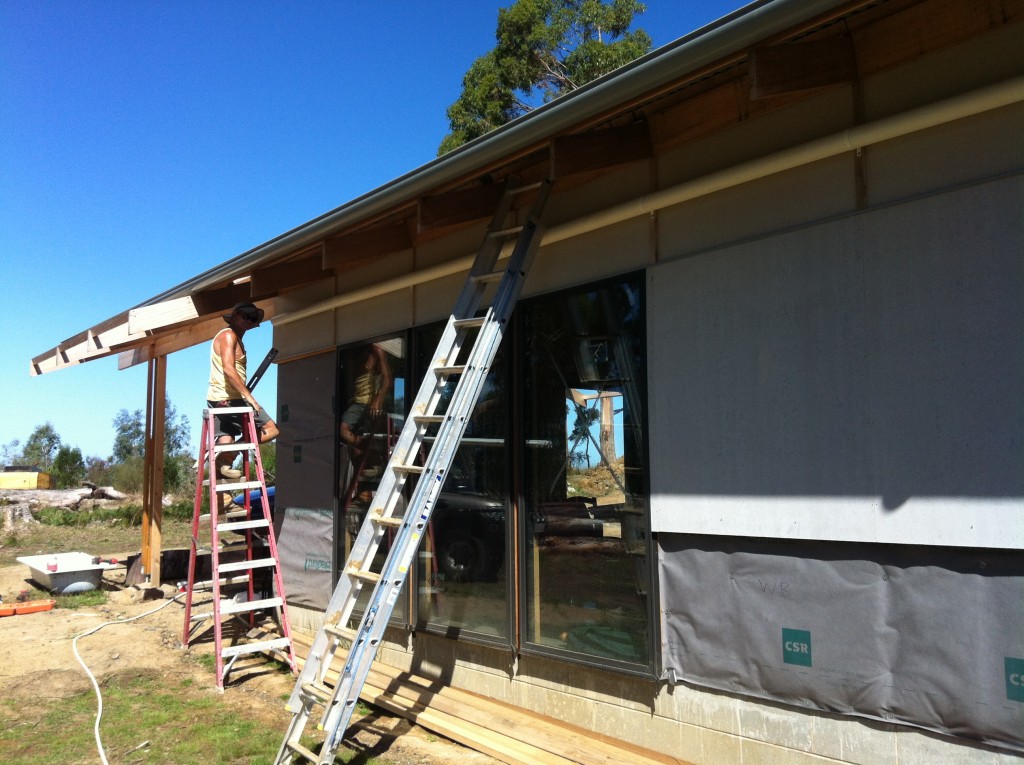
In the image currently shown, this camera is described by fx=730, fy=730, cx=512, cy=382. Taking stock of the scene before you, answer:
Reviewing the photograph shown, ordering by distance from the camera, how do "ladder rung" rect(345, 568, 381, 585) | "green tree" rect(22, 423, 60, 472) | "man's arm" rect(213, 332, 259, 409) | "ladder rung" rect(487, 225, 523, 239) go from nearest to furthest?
"ladder rung" rect(345, 568, 381, 585)
"ladder rung" rect(487, 225, 523, 239)
"man's arm" rect(213, 332, 259, 409)
"green tree" rect(22, 423, 60, 472)

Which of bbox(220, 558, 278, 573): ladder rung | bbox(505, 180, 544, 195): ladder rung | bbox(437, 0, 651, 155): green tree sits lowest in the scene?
bbox(220, 558, 278, 573): ladder rung

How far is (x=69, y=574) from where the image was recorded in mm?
8883

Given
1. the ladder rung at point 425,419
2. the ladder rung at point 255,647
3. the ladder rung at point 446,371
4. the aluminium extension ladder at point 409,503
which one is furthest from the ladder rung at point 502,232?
the ladder rung at point 255,647

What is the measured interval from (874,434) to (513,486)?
2.22m

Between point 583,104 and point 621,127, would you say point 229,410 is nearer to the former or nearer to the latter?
point 621,127

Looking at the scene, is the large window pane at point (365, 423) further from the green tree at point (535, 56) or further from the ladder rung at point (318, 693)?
the green tree at point (535, 56)

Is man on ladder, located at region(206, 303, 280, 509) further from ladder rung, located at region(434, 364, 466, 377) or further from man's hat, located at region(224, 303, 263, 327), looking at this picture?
ladder rung, located at region(434, 364, 466, 377)

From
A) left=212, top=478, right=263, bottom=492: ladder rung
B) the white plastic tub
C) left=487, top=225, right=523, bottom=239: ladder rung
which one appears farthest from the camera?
the white plastic tub

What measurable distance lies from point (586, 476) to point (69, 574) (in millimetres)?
7661

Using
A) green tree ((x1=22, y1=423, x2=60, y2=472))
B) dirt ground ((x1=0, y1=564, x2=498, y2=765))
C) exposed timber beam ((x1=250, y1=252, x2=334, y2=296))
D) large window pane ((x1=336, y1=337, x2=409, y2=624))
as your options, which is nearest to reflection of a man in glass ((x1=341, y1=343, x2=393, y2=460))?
large window pane ((x1=336, y1=337, x2=409, y2=624))

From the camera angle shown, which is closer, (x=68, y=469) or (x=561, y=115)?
(x=561, y=115)

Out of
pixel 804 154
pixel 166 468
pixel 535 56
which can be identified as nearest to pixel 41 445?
pixel 166 468

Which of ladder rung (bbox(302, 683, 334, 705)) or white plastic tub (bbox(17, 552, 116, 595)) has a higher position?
ladder rung (bbox(302, 683, 334, 705))

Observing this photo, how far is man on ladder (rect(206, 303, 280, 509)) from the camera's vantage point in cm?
625
